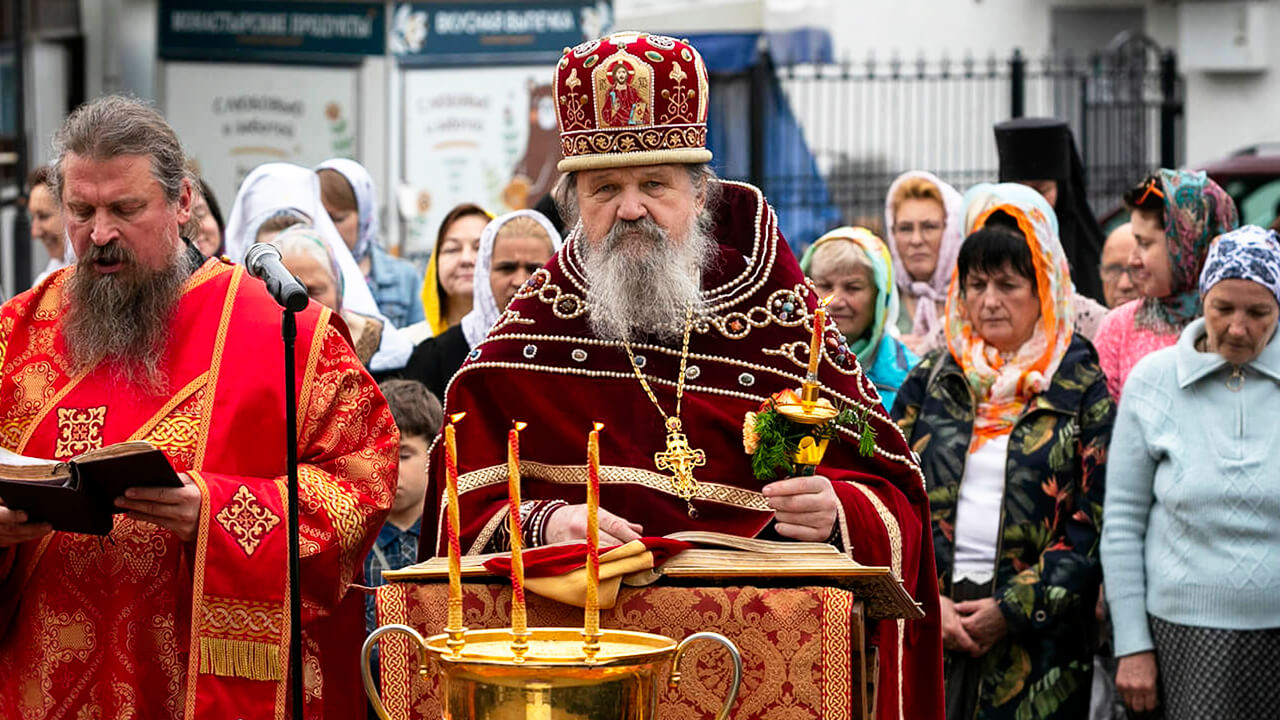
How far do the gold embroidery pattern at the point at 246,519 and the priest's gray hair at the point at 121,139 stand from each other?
30.1 inches

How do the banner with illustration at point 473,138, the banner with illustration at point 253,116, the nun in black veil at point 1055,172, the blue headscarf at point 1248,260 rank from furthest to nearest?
the banner with illustration at point 253,116 < the banner with illustration at point 473,138 < the nun in black veil at point 1055,172 < the blue headscarf at point 1248,260

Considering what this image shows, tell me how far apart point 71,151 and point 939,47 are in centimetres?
1866

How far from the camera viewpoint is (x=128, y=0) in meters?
21.5

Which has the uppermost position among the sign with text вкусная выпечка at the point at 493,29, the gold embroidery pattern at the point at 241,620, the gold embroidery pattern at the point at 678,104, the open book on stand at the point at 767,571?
the sign with text вкусная выпечка at the point at 493,29

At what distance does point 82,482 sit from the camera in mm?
4355

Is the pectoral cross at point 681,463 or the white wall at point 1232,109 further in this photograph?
the white wall at point 1232,109

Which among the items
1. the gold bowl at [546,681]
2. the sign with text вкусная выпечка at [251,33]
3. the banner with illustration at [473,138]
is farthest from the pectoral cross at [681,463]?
the sign with text вкусная выпечка at [251,33]

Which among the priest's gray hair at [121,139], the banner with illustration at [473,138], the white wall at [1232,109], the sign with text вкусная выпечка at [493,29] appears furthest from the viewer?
the white wall at [1232,109]

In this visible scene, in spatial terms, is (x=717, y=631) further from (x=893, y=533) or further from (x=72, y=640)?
(x=72, y=640)

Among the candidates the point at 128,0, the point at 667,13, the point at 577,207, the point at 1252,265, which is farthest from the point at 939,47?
the point at 577,207

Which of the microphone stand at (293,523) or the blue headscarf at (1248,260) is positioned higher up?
the blue headscarf at (1248,260)

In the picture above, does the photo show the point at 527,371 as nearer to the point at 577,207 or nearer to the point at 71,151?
the point at 577,207

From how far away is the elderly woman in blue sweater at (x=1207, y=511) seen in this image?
659cm

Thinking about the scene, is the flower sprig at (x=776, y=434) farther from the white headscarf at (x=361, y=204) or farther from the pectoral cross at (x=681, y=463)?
the white headscarf at (x=361, y=204)
